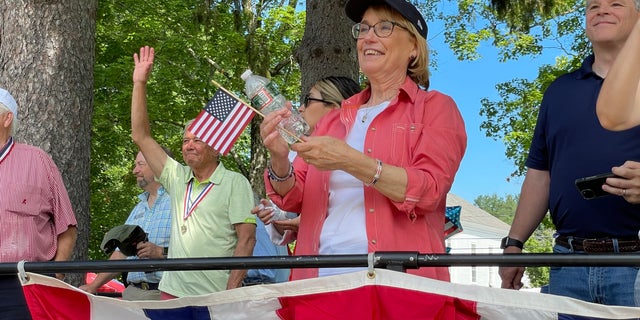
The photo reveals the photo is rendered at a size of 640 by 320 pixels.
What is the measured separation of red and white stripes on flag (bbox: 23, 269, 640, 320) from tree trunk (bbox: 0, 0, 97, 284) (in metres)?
3.41

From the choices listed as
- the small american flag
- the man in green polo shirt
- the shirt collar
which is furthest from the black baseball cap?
the shirt collar

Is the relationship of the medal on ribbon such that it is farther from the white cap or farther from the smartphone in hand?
the smartphone in hand

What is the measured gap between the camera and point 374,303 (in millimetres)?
2777

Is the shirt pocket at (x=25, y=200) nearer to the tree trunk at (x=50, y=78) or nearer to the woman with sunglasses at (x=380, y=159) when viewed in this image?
the tree trunk at (x=50, y=78)

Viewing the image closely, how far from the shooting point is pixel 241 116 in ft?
12.9

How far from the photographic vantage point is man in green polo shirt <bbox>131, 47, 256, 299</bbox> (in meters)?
5.44

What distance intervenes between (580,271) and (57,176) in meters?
2.84

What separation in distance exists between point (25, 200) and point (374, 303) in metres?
2.58

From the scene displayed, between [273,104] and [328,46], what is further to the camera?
[328,46]

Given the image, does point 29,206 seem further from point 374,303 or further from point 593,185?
point 593,185

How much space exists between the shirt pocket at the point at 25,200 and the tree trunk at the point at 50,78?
1723 mm

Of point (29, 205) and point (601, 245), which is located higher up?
point (29, 205)

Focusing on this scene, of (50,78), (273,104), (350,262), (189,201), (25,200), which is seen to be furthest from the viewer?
(50,78)

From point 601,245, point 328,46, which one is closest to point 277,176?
point 601,245
